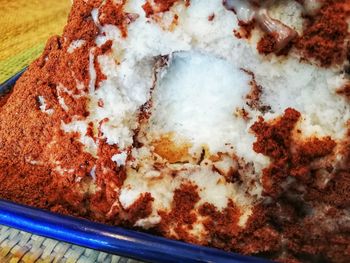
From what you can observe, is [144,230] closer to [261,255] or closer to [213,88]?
[261,255]

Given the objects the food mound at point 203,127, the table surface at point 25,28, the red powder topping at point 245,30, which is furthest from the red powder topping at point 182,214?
the table surface at point 25,28

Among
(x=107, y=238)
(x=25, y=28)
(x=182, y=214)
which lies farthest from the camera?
(x=25, y=28)

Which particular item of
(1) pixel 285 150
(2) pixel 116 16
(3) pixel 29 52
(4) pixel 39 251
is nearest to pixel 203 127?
(1) pixel 285 150

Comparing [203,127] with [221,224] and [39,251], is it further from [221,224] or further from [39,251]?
[39,251]

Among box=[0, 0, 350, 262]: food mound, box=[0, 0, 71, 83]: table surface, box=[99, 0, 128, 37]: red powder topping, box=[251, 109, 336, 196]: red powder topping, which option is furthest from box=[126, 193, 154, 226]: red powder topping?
box=[0, 0, 71, 83]: table surface

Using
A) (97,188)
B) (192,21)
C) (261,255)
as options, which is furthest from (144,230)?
(192,21)

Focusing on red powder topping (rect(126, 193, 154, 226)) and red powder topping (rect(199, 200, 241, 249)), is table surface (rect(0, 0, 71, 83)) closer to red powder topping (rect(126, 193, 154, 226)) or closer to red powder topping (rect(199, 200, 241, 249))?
red powder topping (rect(126, 193, 154, 226))

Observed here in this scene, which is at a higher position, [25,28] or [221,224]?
[221,224]
